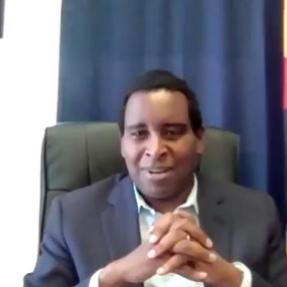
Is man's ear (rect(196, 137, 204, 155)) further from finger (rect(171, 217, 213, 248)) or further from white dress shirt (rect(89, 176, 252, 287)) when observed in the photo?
finger (rect(171, 217, 213, 248))

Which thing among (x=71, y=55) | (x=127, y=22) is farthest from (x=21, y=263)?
(x=127, y=22)

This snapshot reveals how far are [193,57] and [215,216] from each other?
0.66m

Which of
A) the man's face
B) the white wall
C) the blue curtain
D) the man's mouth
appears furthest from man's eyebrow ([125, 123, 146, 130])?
the white wall

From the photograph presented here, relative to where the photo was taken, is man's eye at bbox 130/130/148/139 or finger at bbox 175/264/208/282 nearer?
finger at bbox 175/264/208/282

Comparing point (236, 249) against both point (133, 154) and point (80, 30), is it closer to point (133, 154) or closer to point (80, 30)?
point (133, 154)

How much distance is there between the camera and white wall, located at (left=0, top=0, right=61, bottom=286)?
7.07ft

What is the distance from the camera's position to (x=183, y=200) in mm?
1690

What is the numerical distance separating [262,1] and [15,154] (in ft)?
3.24

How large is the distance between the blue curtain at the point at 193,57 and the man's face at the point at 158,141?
0.51 m

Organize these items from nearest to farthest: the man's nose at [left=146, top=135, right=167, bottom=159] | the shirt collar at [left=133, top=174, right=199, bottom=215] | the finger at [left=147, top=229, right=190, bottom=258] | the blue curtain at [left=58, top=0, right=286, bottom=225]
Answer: the finger at [left=147, top=229, right=190, bottom=258], the man's nose at [left=146, top=135, right=167, bottom=159], the shirt collar at [left=133, top=174, right=199, bottom=215], the blue curtain at [left=58, top=0, right=286, bottom=225]

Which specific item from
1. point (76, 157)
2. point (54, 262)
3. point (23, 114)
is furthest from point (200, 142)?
point (23, 114)

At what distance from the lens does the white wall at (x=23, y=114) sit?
7.07ft

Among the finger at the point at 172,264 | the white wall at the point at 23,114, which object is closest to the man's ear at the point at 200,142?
the finger at the point at 172,264

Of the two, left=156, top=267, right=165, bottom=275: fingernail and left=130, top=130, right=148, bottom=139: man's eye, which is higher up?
left=130, top=130, right=148, bottom=139: man's eye
